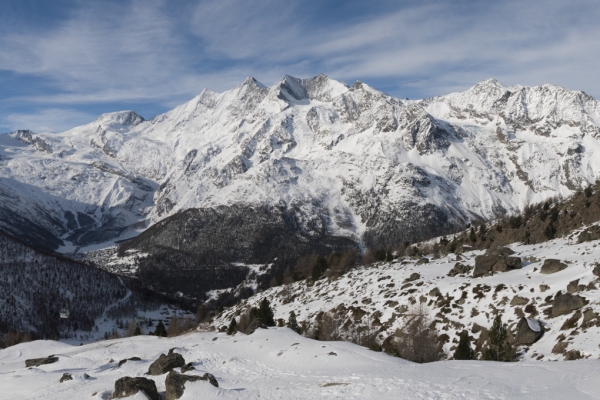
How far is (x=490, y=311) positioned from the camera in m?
45.4

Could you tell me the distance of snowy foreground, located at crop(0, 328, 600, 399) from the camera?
942 inches

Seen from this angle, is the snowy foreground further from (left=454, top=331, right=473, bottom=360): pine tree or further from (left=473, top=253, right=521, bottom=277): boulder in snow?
(left=473, top=253, right=521, bottom=277): boulder in snow

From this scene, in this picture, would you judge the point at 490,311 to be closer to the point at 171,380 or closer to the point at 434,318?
the point at 434,318

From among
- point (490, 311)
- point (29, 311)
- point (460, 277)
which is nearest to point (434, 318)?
point (490, 311)

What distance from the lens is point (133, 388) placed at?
3077 centimetres

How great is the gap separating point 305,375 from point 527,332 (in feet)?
64.6

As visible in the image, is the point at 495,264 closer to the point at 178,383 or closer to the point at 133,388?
the point at 178,383

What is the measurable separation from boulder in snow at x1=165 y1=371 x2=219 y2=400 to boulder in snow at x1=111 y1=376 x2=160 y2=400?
1.15m

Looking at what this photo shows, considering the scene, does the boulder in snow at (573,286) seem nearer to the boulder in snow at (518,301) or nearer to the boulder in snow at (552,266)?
the boulder in snow at (518,301)

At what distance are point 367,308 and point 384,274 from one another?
1656 cm

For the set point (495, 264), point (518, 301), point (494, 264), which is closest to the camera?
point (518, 301)

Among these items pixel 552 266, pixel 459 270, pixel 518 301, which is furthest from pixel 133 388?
pixel 459 270

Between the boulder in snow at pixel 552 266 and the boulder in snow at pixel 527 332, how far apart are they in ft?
41.5

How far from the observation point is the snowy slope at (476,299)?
3653 centimetres
